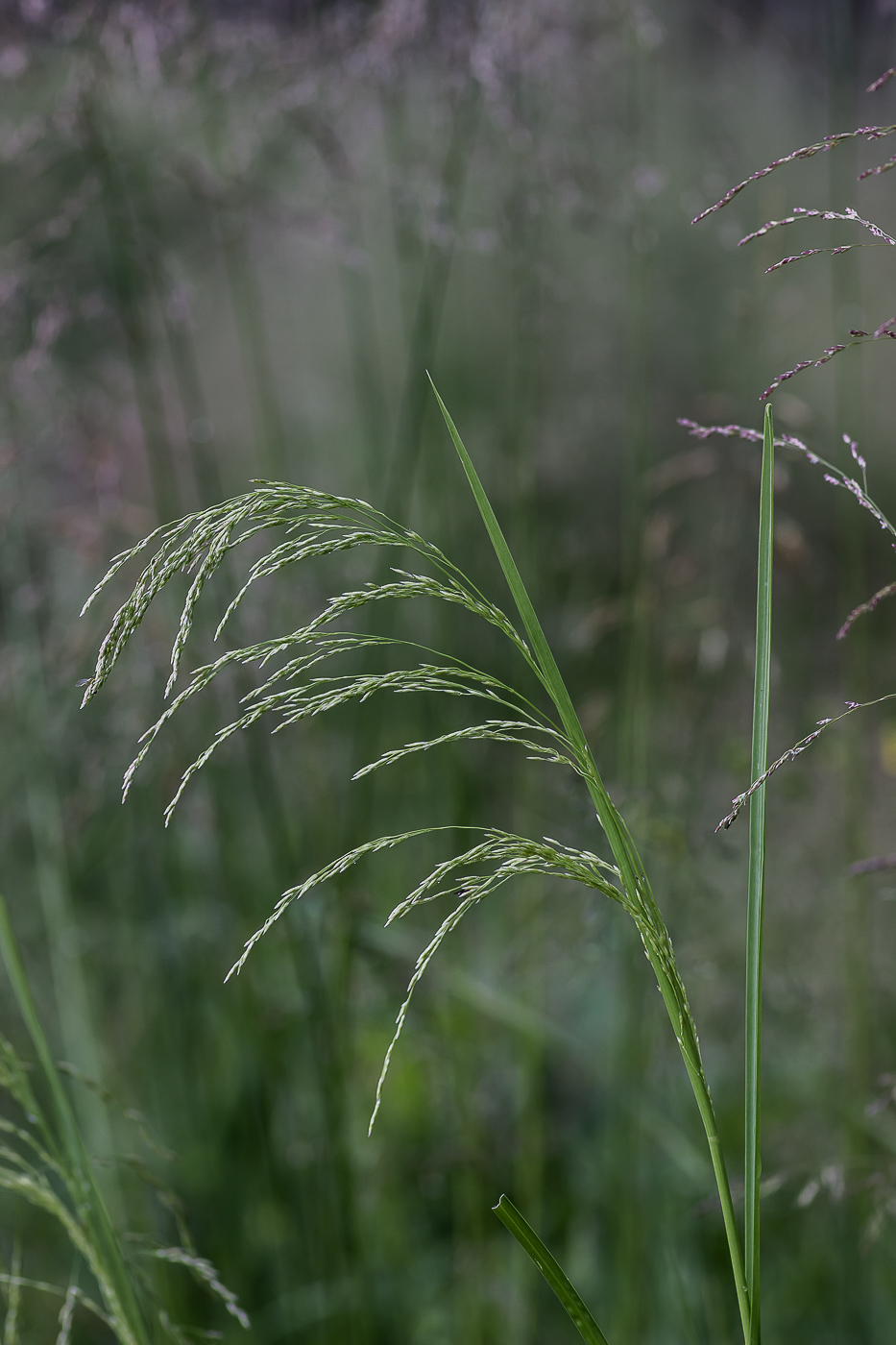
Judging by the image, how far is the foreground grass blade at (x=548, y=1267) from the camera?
0.79 ft

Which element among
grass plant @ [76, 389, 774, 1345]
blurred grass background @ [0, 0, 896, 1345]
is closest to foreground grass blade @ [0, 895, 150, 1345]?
grass plant @ [76, 389, 774, 1345]

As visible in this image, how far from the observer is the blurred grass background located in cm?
75

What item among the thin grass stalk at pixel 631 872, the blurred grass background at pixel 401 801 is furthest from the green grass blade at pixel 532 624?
the blurred grass background at pixel 401 801

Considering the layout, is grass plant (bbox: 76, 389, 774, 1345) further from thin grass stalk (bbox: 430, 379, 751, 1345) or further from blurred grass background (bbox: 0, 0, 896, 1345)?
blurred grass background (bbox: 0, 0, 896, 1345)

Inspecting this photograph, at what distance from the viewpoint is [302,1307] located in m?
0.81

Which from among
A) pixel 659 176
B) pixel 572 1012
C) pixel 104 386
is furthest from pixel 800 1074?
pixel 104 386

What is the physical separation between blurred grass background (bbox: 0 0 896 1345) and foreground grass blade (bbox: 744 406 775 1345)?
0.61 ft

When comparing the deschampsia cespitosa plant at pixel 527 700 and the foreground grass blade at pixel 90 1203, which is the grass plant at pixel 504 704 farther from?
the foreground grass blade at pixel 90 1203

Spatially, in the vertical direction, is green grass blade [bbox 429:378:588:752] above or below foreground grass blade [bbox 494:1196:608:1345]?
above

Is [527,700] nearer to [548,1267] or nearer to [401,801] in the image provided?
[548,1267]

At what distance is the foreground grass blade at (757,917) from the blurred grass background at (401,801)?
0.19 m

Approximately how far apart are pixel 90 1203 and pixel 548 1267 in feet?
0.68

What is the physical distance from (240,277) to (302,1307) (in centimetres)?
87

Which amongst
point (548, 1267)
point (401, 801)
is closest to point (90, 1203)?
point (548, 1267)
